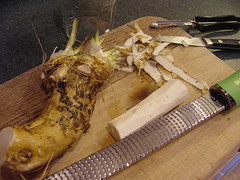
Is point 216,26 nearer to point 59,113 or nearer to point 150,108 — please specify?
point 150,108

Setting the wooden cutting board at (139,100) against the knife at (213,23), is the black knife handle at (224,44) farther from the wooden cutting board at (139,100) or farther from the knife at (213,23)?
the knife at (213,23)

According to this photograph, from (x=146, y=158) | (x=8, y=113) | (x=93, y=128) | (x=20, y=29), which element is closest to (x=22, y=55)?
(x=20, y=29)

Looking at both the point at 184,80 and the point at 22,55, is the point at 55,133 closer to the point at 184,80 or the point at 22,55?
the point at 184,80

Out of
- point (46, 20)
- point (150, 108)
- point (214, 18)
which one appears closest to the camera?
point (150, 108)

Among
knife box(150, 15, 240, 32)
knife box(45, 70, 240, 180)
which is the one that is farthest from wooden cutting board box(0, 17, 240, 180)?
knife box(150, 15, 240, 32)

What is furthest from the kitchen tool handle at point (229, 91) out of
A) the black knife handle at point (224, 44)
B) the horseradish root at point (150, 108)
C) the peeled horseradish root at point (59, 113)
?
the peeled horseradish root at point (59, 113)

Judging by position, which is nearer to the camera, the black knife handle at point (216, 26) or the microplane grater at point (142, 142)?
the microplane grater at point (142, 142)

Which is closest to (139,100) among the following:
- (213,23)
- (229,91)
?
(229,91)
